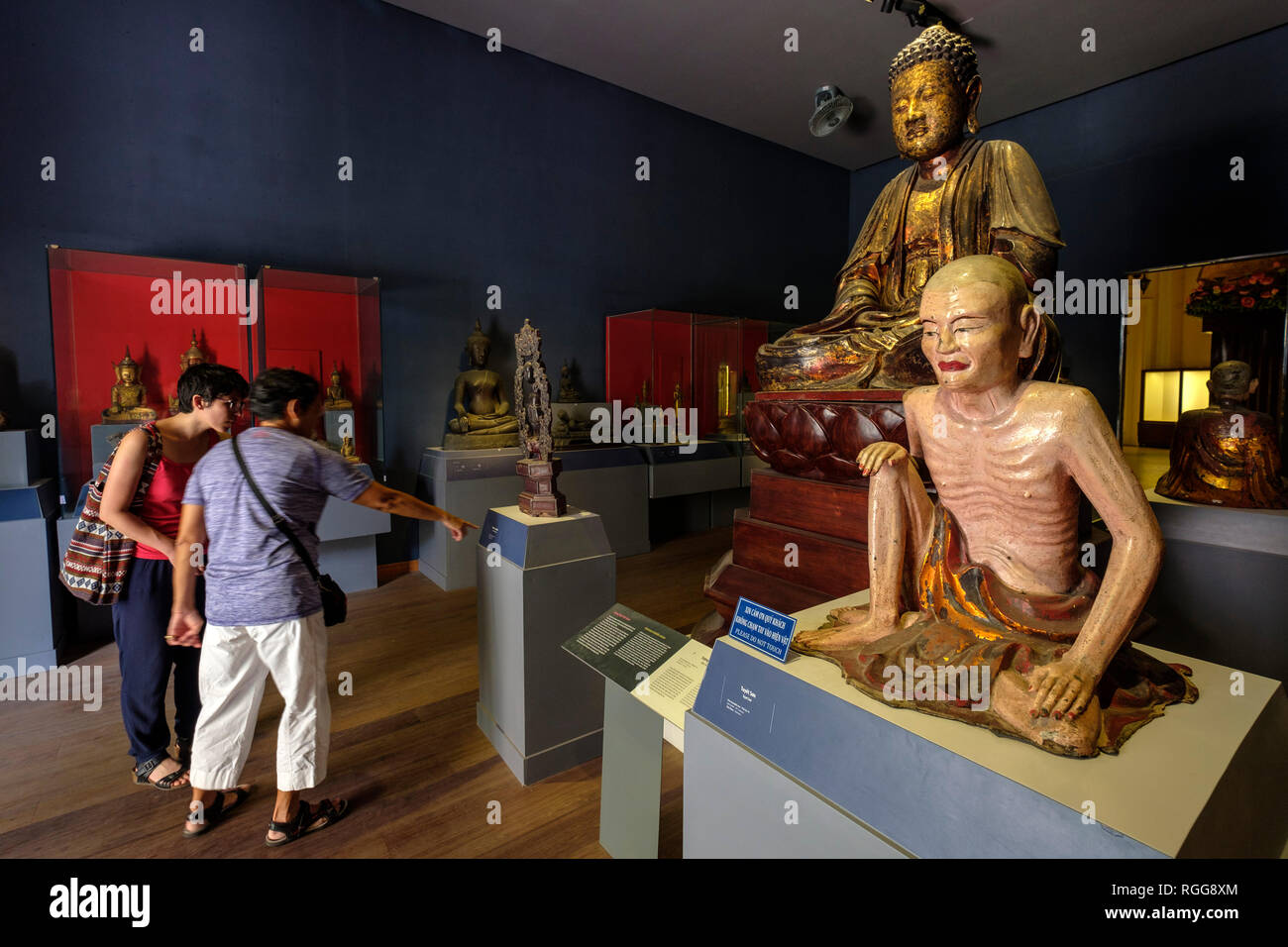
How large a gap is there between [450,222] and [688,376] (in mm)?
2364

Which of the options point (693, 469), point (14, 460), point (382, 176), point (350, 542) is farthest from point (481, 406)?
point (14, 460)

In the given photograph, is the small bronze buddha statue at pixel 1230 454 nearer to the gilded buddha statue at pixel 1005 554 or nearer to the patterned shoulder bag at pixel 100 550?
the gilded buddha statue at pixel 1005 554

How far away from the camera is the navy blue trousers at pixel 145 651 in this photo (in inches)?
78.6

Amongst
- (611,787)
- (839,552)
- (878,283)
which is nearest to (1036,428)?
(839,552)

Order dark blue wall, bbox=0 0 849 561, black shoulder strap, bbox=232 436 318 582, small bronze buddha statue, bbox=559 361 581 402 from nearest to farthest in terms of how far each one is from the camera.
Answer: black shoulder strap, bbox=232 436 318 582 → dark blue wall, bbox=0 0 849 561 → small bronze buddha statue, bbox=559 361 581 402

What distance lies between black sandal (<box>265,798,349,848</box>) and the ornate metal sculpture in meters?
1.06

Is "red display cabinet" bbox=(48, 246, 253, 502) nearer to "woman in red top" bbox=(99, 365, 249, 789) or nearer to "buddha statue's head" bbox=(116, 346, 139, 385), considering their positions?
"buddha statue's head" bbox=(116, 346, 139, 385)

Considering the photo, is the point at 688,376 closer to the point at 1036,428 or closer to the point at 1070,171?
the point at 1070,171

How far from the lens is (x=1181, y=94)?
4848mm

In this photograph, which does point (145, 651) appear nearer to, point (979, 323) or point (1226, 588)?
point (979, 323)

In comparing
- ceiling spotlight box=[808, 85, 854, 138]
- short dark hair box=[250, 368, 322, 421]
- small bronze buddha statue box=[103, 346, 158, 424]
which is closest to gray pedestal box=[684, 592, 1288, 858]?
short dark hair box=[250, 368, 322, 421]

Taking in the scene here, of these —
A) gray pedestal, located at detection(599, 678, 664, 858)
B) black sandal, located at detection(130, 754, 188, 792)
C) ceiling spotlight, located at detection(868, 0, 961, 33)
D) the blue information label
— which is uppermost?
ceiling spotlight, located at detection(868, 0, 961, 33)

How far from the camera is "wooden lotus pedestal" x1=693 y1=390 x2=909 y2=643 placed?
6.99 ft

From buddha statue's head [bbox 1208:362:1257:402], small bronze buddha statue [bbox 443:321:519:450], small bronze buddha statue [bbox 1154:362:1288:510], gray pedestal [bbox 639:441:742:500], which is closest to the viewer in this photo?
small bronze buddha statue [bbox 1154:362:1288:510]
